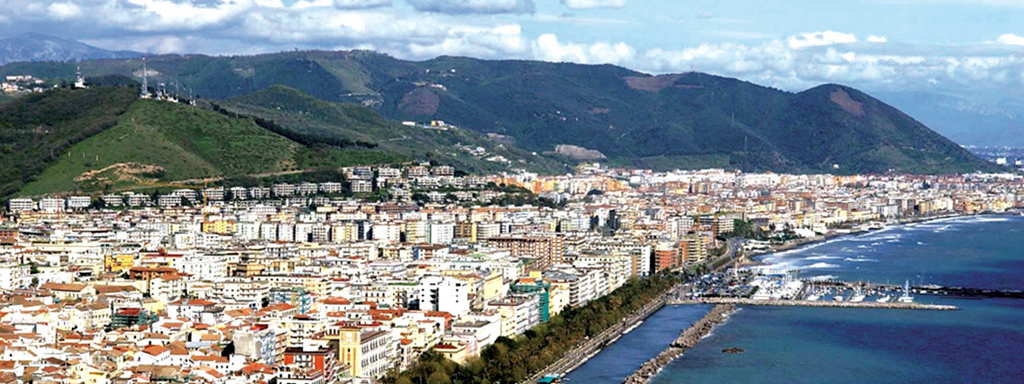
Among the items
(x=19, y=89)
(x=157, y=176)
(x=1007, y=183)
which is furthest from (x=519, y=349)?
(x=1007, y=183)

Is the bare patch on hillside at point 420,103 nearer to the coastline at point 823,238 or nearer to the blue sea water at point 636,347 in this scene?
the coastline at point 823,238

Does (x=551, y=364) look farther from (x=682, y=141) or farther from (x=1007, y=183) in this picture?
(x=682, y=141)

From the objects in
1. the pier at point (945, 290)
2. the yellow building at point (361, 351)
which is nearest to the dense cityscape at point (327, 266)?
the yellow building at point (361, 351)

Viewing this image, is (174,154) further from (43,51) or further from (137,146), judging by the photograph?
(43,51)

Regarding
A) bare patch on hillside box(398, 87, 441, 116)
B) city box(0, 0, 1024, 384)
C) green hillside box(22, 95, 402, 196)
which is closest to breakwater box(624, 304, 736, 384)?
city box(0, 0, 1024, 384)

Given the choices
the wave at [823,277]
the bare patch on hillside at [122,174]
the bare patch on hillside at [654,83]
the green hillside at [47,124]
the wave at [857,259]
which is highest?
the bare patch on hillside at [654,83]

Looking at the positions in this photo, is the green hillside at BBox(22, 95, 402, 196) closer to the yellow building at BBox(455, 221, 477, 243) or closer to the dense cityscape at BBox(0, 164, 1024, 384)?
the dense cityscape at BBox(0, 164, 1024, 384)
